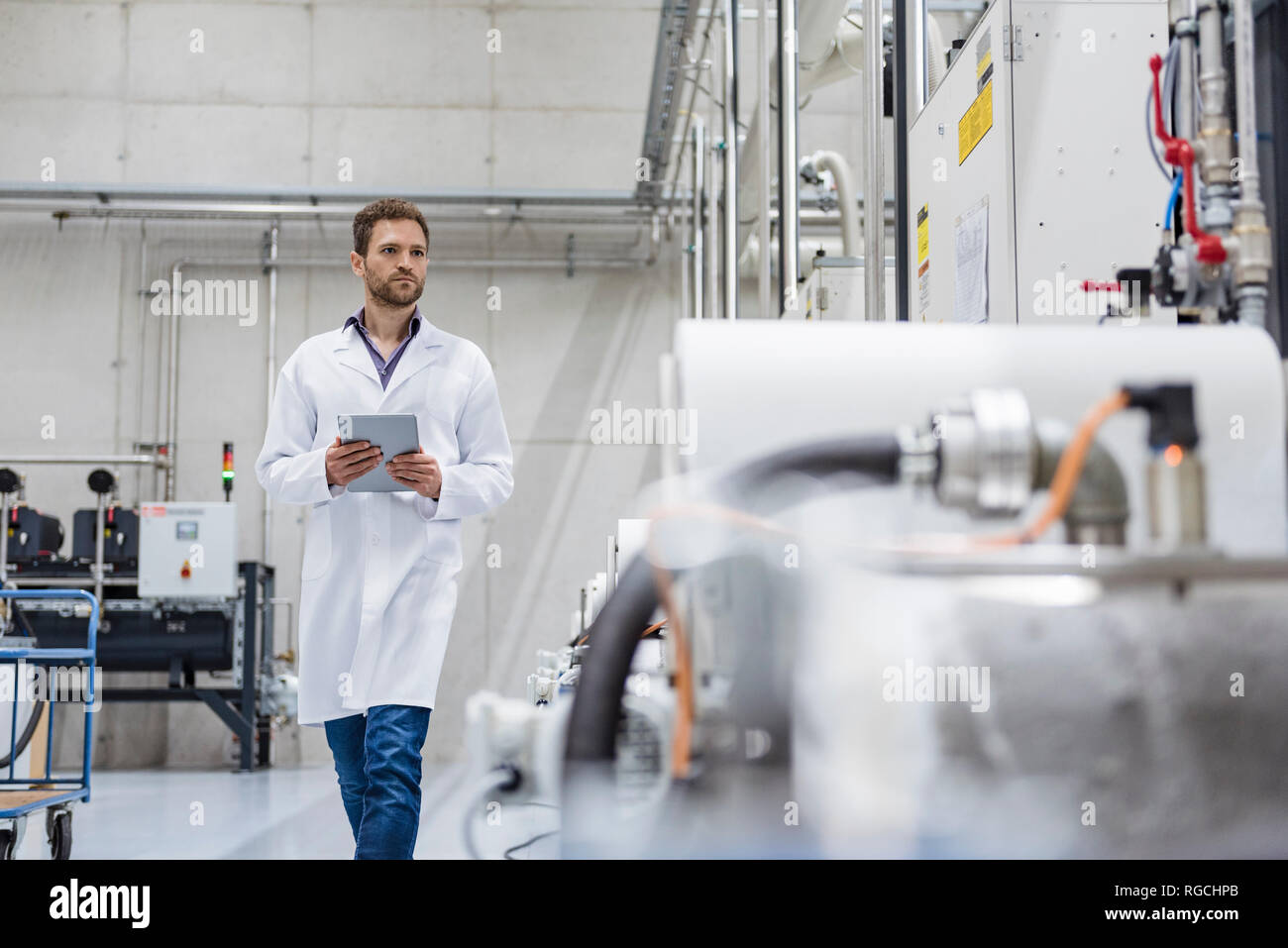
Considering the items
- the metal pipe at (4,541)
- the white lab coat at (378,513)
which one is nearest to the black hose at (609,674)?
the white lab coat at (378,513)

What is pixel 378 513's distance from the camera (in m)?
1.79

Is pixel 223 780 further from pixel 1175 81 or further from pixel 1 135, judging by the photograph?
pixel 1175 81

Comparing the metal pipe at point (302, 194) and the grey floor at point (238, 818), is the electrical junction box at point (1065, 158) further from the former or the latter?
the metal pipe at point (302, 194)

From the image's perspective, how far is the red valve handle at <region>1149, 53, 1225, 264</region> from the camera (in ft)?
3.61

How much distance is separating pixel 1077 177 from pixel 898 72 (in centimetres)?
89

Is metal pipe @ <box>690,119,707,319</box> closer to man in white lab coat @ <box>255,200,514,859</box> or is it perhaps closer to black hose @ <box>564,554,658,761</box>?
man in white lab coat @ <box>255,200,514,859</box>

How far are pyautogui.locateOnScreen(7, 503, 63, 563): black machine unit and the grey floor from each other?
1.08 m

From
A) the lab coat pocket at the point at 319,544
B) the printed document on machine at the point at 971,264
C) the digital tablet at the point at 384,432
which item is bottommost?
the lab coat pocket at the point at 319,544

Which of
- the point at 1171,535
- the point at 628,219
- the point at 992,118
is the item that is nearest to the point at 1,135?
the point at 628,219

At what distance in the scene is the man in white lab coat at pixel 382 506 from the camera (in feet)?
5.55

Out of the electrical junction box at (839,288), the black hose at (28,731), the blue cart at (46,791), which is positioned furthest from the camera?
the black hose at (28,731)

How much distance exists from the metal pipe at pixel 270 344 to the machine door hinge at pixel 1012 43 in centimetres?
502

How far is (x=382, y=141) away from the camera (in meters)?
6.59

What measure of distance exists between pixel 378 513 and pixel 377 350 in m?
0.28
